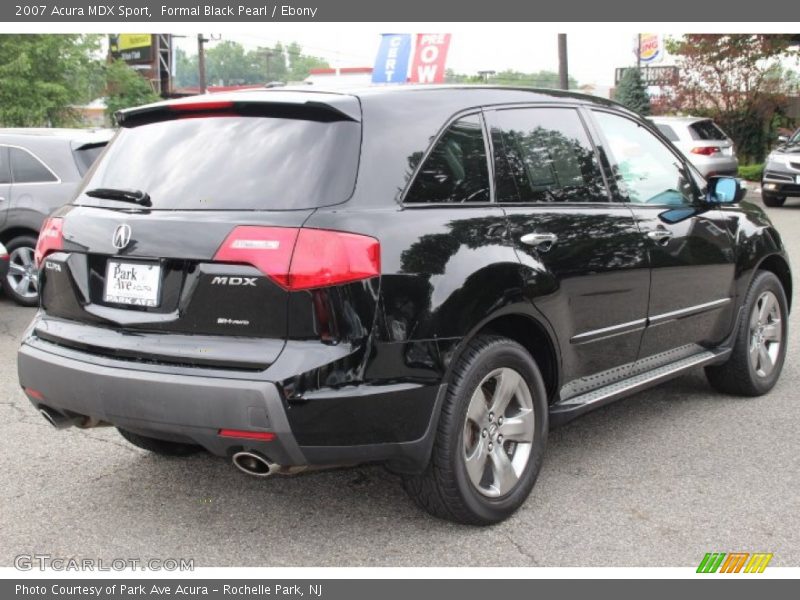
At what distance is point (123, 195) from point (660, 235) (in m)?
2.69

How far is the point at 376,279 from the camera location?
11.0 ft

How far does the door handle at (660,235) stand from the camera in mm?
4805

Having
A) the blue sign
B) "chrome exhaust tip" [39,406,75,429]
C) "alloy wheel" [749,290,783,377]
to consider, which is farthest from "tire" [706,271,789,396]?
the blue sign

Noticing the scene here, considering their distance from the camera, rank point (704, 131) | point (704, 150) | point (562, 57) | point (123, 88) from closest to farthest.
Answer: point (704, 150) < point (704, 131) < point (562, 57) < point (123, 88)

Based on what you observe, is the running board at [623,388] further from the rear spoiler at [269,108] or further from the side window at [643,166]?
the rear spoiler at [269,108]

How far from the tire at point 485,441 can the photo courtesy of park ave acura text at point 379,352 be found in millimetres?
12

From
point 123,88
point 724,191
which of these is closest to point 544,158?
point 724,191

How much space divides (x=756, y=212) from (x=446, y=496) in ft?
10.8

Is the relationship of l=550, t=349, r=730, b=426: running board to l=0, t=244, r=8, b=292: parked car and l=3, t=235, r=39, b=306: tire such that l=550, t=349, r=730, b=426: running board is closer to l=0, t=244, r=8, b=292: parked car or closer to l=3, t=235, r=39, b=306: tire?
l=0, t=244, r=8, b=292: parked car

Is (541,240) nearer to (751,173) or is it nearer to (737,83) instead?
(751,173)

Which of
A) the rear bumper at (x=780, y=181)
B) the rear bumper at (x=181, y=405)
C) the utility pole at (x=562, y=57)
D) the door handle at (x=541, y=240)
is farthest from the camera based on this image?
the utility pole at (x=562, y=57)

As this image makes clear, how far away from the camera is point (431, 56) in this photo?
109 feet

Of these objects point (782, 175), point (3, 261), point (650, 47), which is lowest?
point (782, 175)

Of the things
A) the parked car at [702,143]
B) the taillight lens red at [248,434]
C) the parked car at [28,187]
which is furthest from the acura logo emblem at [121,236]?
the parked car at [702,143]
